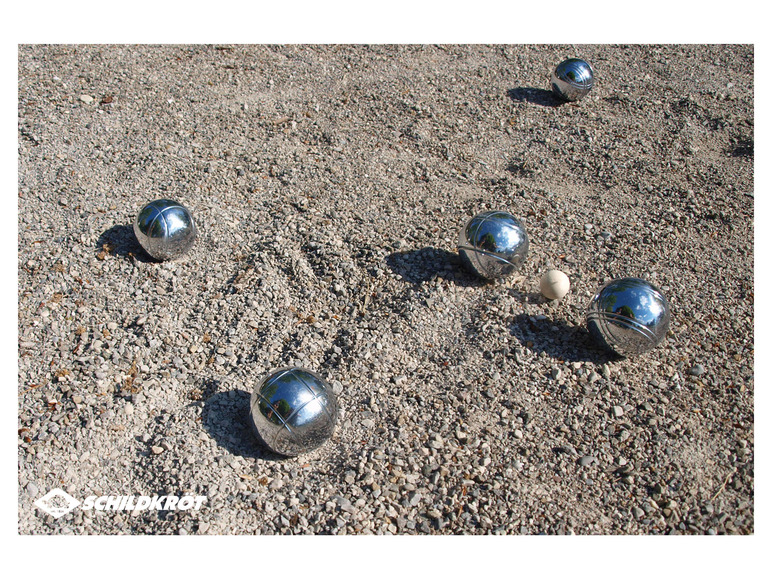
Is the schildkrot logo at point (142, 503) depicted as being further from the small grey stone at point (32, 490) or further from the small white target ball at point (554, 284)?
the small white target ball at point (554, 284)

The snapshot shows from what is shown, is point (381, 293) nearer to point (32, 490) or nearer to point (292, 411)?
point (292, 411)

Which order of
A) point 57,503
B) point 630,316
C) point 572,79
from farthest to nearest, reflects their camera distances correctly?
1. point 572,79
2. point 630,316
3. point 57,503

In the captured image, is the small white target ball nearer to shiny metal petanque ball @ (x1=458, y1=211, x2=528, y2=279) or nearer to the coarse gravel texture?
the coarse gravel texture

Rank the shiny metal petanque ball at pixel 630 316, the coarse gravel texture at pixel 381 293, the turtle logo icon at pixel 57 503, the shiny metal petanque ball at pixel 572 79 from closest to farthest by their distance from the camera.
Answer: the turtle logo icon at pixel 57 503
the coarse gravel texture at pixel 381 293
the shiny metal petanque ball at pixel 630 316
the shiny metal petanque ball at pixel 572 79

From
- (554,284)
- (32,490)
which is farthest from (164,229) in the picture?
(554,284)

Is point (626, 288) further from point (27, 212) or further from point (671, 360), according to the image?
point (27, 212)

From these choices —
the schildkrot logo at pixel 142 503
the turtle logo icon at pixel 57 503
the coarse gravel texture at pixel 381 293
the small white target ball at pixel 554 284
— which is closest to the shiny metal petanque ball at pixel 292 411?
the coarse gravel texture at pixel 381 293
